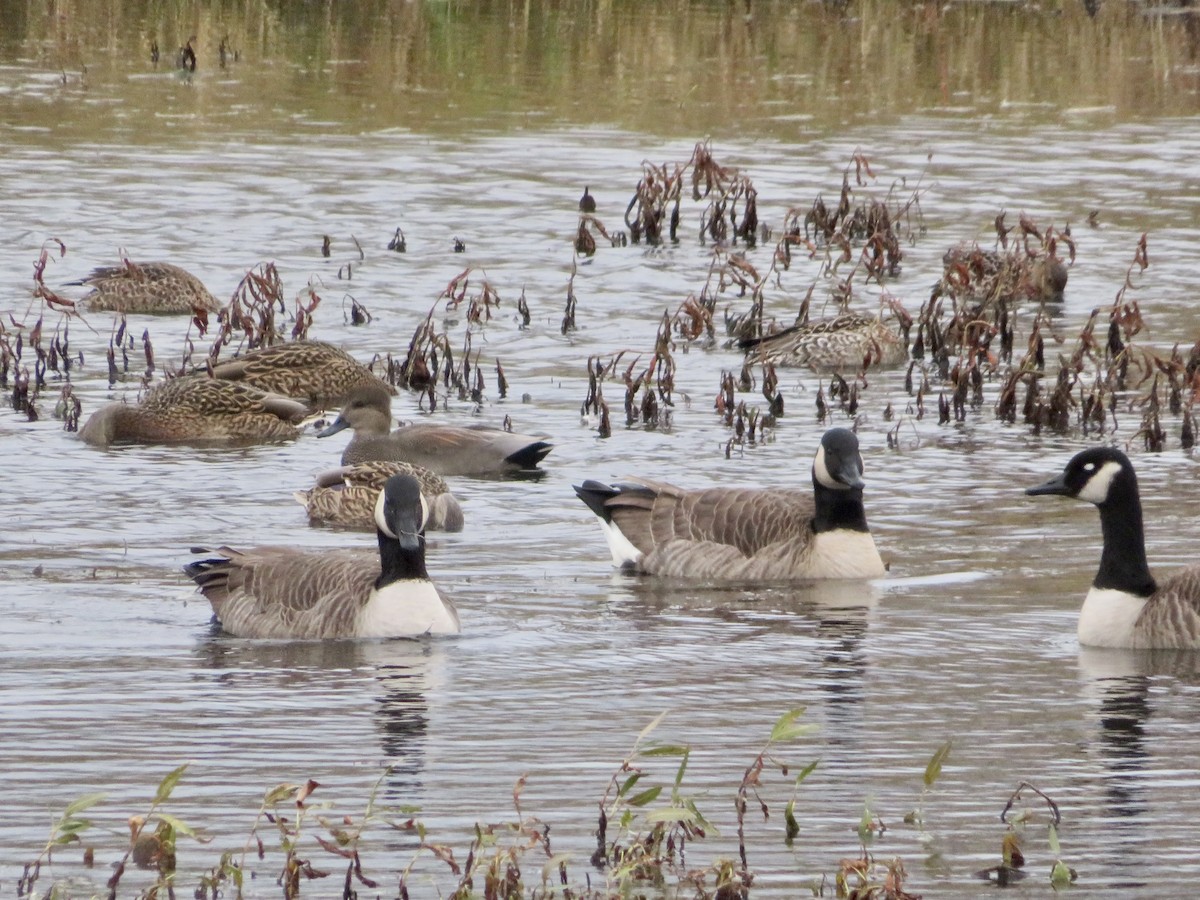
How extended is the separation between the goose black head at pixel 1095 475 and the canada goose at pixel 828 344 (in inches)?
216

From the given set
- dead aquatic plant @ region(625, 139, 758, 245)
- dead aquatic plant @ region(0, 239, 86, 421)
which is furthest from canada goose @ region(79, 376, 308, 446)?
dead aquatic plant @ region(625, 139, 758, 245)

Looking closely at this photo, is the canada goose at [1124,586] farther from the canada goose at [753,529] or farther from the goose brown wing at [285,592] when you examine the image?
the goose brown wing at [285,592]

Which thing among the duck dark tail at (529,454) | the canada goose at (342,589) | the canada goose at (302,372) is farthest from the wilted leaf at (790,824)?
the canada goose at (302,372)

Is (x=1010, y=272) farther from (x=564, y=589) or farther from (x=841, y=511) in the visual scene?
(x=564, y=589)

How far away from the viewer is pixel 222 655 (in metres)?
9.06

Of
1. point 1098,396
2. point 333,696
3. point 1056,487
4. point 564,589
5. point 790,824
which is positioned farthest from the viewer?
point 1098,396

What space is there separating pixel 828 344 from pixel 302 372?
3.45m

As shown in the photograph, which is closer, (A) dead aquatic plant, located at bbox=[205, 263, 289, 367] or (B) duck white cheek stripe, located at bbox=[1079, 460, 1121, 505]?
(B) duck white cheek stripe, located at bbox=[1079, 460, 1121, 505]

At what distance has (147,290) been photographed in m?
16.3

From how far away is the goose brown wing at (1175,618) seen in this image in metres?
9.10

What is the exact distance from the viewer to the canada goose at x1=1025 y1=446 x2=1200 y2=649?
29.9 feet

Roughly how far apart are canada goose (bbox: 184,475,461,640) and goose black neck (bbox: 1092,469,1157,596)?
2649mm

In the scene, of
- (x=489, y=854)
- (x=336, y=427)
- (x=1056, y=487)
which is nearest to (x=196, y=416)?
(x=336, y=427)

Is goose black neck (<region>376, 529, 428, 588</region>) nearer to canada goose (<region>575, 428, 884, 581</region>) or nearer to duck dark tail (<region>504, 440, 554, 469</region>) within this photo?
canada goose (<region>575, 428, 884, 581</region>)
